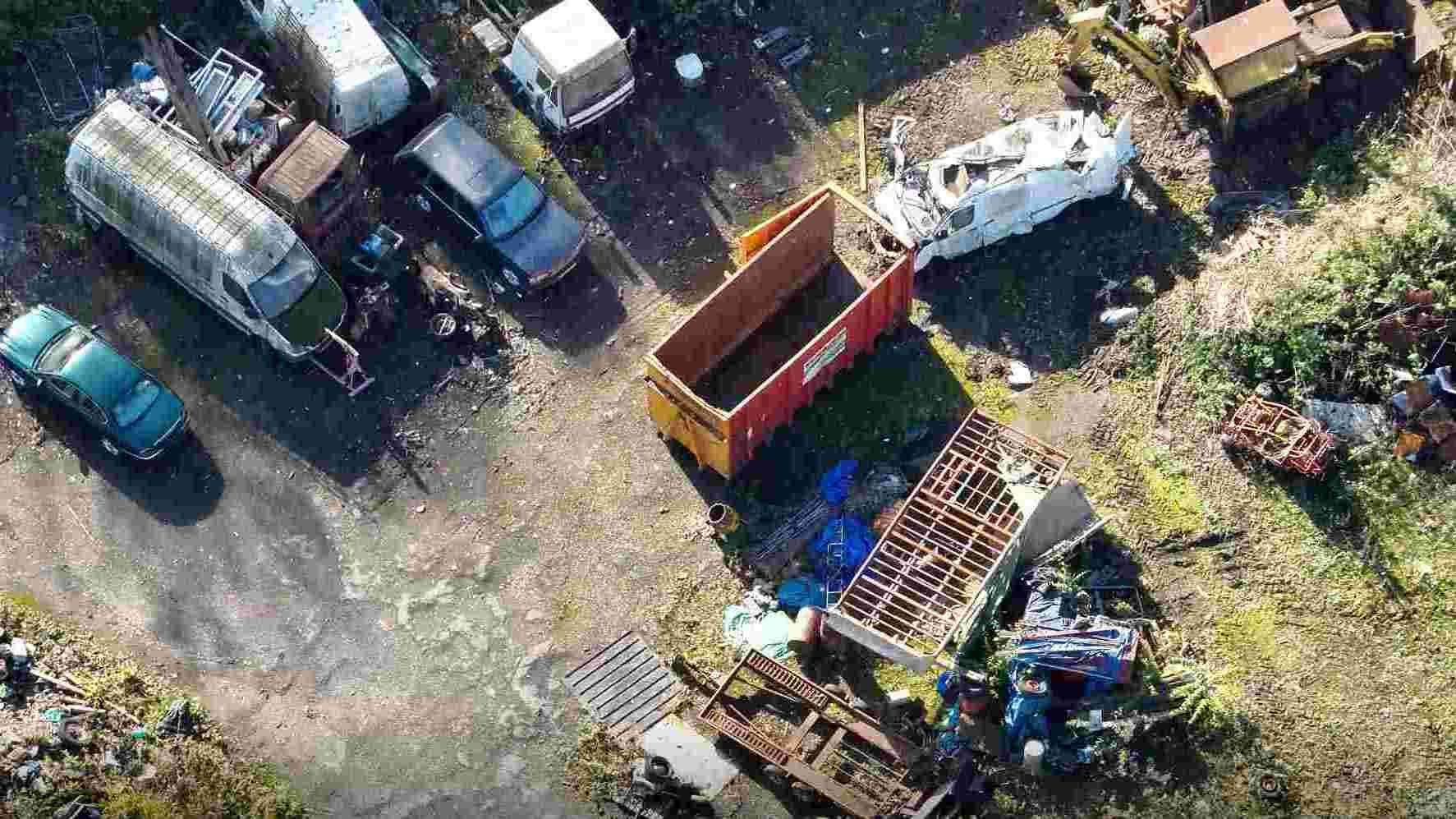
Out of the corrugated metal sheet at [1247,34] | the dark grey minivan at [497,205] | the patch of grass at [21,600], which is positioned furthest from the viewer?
the dark grey minivan at [497,205]

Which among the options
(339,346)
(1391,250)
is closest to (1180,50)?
(1391,250)

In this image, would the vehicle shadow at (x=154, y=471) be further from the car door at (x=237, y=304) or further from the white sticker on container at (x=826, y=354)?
the white sticker on container at (x=826, y=354)

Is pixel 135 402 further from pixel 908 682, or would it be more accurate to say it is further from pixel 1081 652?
pixel 1081 652

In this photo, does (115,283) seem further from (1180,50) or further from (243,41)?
(1180,50)

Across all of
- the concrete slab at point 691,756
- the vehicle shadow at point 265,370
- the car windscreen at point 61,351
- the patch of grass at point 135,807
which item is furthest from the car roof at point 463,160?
the patch of grass at point 135,807

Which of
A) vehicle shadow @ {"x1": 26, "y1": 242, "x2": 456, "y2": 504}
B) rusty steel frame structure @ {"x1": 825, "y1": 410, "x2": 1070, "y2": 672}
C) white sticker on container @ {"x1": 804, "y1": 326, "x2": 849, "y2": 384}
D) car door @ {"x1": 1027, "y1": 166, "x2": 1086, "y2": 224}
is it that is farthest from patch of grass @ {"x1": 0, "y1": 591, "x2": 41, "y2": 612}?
car door @ {"x1": 1027, "y1": 166, "x2": 1086, "y2": 224}

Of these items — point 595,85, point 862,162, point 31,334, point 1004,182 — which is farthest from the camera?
point 862,162

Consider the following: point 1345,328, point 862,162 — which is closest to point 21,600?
point 862,162
